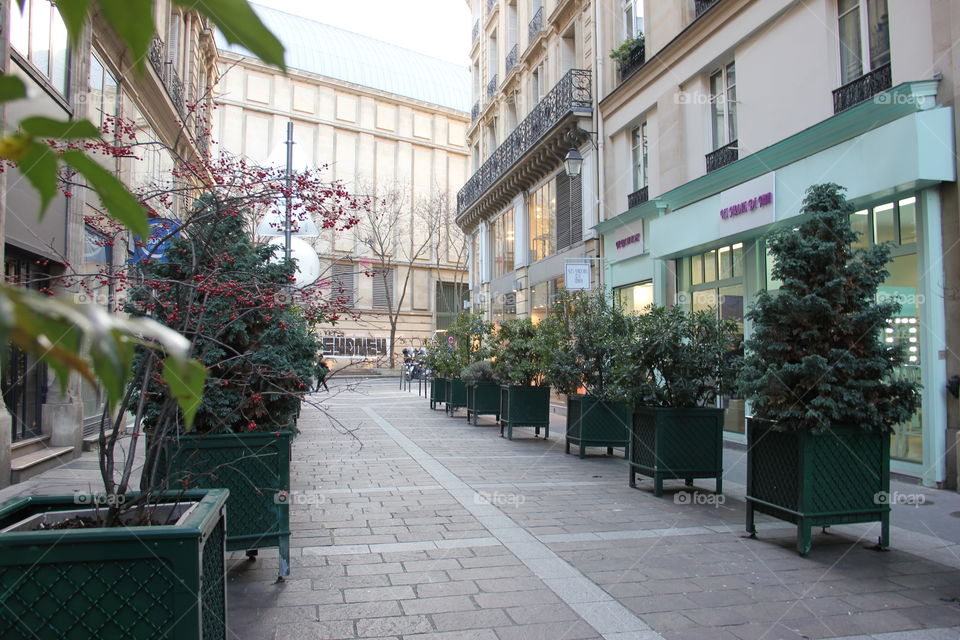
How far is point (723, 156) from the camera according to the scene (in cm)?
1401

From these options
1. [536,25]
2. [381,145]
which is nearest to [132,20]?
[536,25]

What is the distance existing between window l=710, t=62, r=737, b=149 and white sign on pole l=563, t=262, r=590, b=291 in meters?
4.84

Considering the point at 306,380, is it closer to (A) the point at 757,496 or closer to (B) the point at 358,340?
(A) the point at 757,496

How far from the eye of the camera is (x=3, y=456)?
27.5 feet

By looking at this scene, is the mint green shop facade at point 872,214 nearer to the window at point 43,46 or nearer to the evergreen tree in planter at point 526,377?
the evergreen tree in planter at point 526,377

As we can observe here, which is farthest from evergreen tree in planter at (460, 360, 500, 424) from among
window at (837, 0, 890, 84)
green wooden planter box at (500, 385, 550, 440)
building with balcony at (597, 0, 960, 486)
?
window at (837, 0, 890, 84)

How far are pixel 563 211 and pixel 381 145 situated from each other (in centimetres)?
3708

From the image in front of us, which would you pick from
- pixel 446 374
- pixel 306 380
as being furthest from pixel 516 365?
pixel 306 380

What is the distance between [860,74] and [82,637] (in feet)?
37.9

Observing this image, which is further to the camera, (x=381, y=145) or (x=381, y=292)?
(x=381, y=145)

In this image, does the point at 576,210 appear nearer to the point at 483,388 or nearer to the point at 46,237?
the point at 483,388

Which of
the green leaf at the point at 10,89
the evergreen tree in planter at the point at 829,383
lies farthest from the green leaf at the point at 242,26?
the evergreen tree in planter at the point at 829,383

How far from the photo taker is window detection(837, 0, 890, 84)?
9.98 metres

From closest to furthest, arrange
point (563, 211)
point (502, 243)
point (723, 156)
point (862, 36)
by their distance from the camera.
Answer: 1. point (862, 36)
2. point (723, 156)
3. point (563, 211)
4. point (502, 243)
